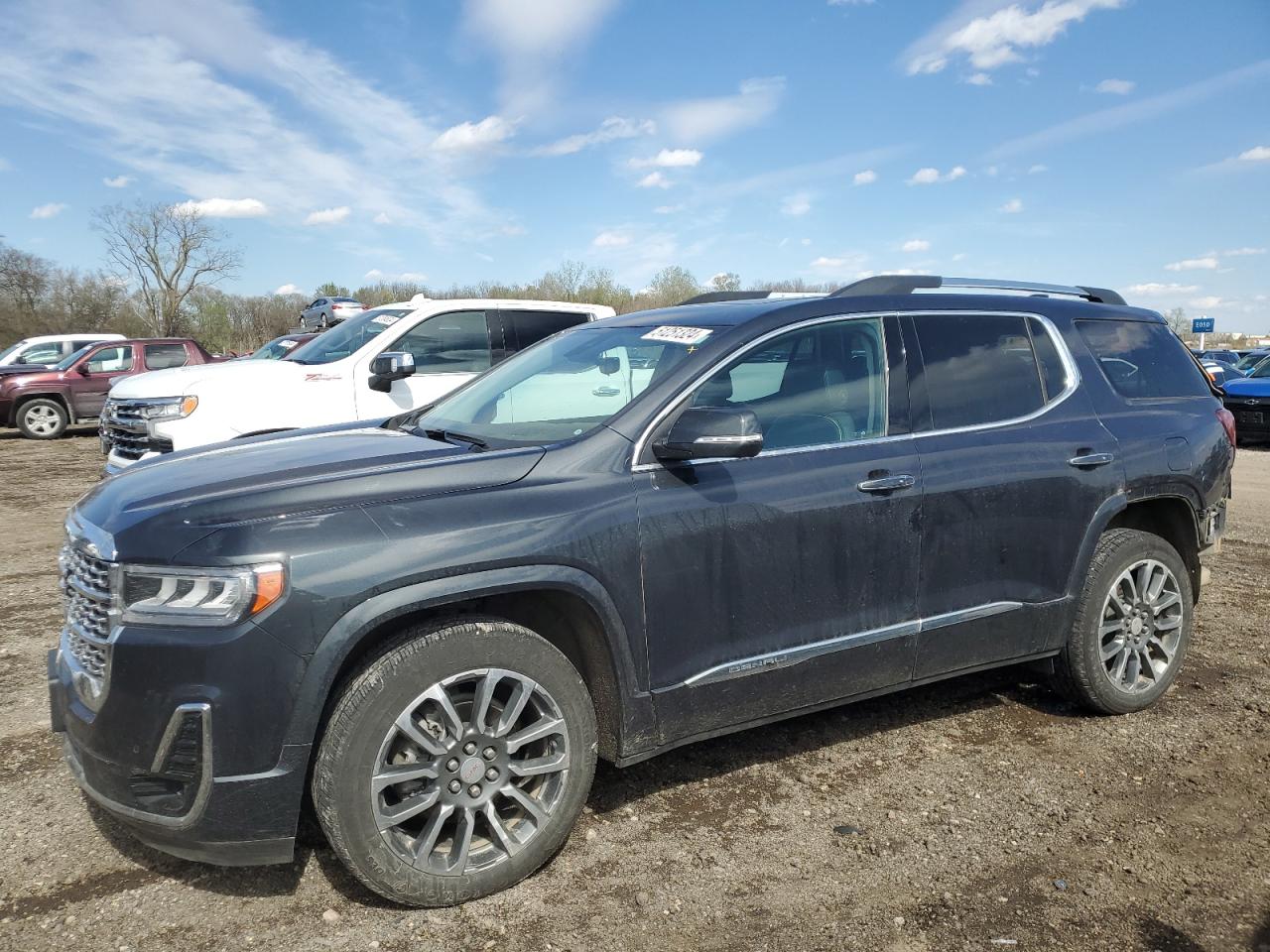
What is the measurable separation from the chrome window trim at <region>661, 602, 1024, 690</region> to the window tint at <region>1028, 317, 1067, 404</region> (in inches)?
39.0

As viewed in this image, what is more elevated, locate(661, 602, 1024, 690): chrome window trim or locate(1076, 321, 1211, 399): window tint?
locate(1076, 321, 1211, 399): window tint

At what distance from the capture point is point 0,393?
1734 cm

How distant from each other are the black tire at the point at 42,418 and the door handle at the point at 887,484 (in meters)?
18.3

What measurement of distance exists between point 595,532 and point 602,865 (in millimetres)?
1106

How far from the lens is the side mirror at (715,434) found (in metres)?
3.02

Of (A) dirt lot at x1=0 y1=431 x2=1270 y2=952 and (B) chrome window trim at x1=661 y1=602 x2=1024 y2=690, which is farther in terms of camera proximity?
(B) chrome window trim at x1=661 y1=602 x2=1024 y2=690

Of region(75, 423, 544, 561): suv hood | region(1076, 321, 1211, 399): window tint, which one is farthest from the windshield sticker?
region(1076, 321, 1211, 399): window tint

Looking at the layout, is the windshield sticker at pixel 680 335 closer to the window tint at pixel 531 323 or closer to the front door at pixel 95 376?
the window tint at pixel 531 323

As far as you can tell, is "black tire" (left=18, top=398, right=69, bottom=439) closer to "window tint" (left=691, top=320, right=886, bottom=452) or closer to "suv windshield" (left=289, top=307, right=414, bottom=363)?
"suv windshield" (left=289, top=307, right=414, bottom=363)

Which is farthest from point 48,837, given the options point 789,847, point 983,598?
point 983,598

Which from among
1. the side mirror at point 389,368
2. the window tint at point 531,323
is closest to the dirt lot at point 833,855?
the side mirror at point 389,368

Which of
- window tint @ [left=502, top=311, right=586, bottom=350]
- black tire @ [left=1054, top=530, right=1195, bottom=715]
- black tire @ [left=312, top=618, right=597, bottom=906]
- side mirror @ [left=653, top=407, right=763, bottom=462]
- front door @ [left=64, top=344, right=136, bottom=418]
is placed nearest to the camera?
black tire @ [left=312, top=618, right=597, bottom=906]

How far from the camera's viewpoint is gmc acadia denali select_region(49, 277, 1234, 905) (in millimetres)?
2596

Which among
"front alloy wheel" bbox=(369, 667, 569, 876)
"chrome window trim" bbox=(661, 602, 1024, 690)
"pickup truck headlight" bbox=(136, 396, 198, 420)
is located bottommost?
"front alloy wheel" bbox=(369, 667, 569, 876)
